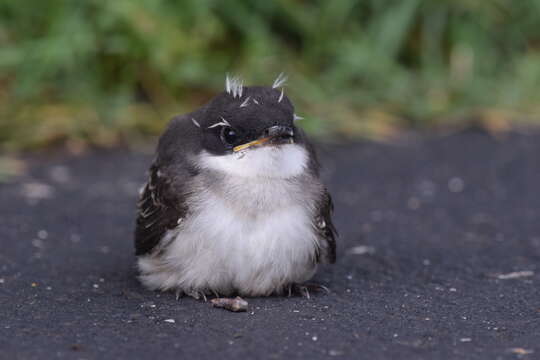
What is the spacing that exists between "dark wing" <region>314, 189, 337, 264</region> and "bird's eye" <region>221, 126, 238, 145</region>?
599 millimetres

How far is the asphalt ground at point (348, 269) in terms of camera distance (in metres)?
4.15

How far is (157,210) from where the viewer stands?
505cm

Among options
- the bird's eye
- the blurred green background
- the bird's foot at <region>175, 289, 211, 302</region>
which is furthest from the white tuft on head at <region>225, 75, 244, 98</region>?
the blurred green background

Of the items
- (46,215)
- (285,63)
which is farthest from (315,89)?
(46,215)

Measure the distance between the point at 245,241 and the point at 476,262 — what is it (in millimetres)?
1869

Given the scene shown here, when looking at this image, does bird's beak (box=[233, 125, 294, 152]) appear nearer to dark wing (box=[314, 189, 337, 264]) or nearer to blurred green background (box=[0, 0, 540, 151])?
dark wing (box=[314, 189, 337, 264])

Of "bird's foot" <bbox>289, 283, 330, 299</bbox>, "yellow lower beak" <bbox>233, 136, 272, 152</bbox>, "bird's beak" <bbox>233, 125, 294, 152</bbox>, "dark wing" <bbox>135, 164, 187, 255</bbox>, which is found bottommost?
"bird's foot" <bbox>289, 283, 330, 299</bbox>

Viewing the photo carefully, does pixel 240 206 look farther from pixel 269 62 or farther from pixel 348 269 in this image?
pixel 269 62

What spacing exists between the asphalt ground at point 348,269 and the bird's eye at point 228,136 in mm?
869

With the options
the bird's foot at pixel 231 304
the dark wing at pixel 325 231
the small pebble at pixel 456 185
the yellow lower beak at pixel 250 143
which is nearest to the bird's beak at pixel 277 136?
the yellow lower beak at pixel 250 143

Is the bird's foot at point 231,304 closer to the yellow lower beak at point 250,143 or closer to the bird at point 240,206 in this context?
the bird at point 240,206

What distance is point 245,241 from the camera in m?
4.64

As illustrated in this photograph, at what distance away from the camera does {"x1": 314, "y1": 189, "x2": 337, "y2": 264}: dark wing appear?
4969 mm

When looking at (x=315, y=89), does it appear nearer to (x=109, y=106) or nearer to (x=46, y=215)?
(x=109, y=106)
